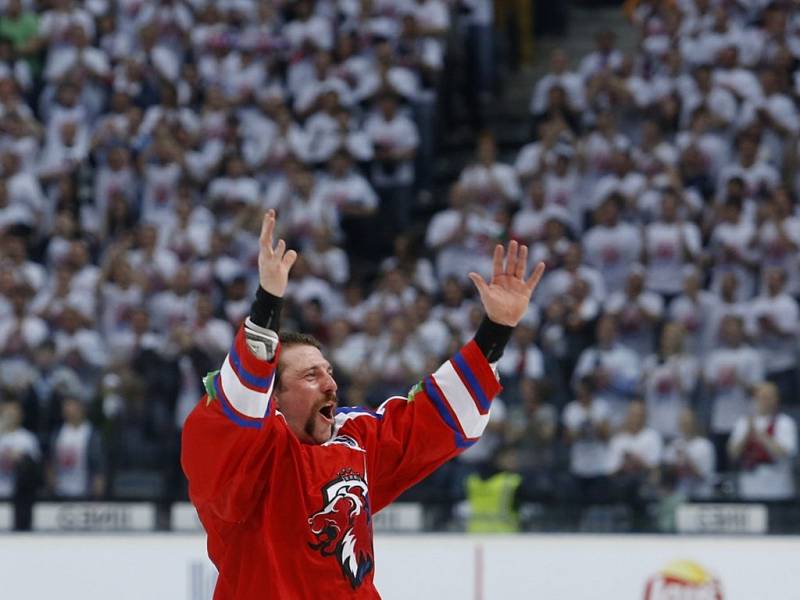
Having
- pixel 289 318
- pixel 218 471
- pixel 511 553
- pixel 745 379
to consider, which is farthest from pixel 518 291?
pixel 289 318

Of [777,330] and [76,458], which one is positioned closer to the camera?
[76,458]

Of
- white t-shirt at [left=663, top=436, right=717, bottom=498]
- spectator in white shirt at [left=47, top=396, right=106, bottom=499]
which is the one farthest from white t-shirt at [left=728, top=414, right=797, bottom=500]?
spectator in white shirt at [left=47, top=396, right=106, bottom=499]

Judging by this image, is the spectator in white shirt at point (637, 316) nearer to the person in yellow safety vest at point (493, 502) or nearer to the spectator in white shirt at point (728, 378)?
the spectator in white shirt at point (728, 378)

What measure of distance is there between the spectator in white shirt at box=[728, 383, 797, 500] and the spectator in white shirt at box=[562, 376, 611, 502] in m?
0.87

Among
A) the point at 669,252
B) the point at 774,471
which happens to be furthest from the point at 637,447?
A: the point at 669,252

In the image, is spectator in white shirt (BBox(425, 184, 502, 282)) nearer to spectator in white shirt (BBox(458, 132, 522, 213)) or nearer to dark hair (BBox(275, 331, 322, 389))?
spectator in white shirt (BBox(458, 132, 522, 213))

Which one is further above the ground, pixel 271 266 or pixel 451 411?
pixel 271 266

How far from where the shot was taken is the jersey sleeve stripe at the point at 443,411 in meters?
5.46

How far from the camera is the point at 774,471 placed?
410 inches

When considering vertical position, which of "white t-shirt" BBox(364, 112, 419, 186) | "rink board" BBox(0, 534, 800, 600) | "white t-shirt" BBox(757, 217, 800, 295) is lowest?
"rink board" BBox(0, 534, 800, 600)

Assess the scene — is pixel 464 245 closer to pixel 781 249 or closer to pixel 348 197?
pixel 348 197

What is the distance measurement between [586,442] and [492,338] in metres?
5.75

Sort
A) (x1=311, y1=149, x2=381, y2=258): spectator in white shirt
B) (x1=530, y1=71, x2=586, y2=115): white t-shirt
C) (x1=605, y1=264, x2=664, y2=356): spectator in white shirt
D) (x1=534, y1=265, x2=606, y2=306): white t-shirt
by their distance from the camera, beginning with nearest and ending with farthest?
1. (x1=605, y1=264, x2=664, y2=356): spectator in white shirt
2. (x1=534, y1=265, x2=606, y2=306): white t-shirt
3. (x1=311, y1=149, x2=381, y2=258): spectator in white shirt
4. (x1=530, y1=71, x2=586, y2=115): white t-shirt

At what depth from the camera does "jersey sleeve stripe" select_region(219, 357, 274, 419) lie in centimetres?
475
